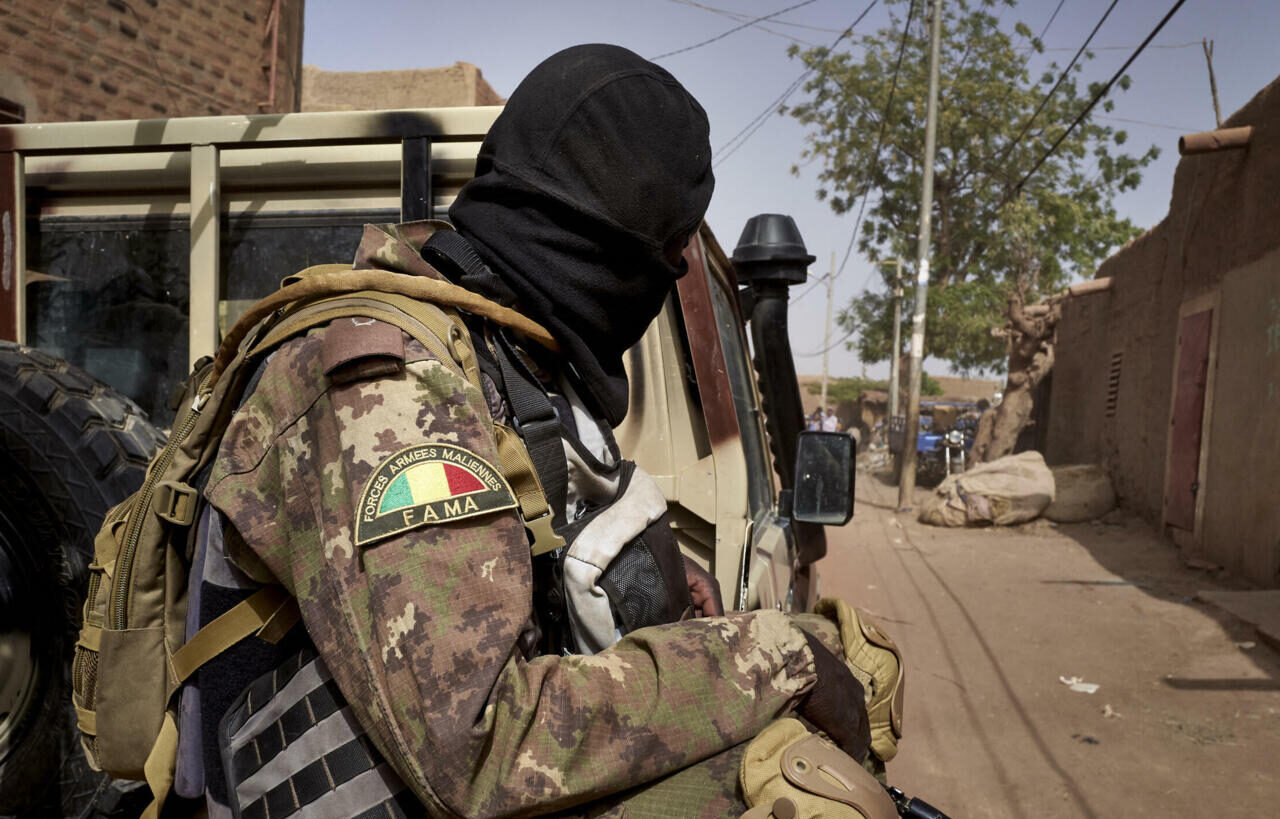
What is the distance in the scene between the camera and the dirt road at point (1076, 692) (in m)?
3.96

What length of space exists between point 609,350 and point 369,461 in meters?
0.51

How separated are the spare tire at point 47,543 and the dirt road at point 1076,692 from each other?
3487 mm

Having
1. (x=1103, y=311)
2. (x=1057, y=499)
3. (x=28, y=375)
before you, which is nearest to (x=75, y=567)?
(x=28, y=375)

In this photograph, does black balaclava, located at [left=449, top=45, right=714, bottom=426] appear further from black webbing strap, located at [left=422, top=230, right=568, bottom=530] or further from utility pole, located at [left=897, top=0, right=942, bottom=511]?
utility pole, located at [left=897, top=0, right=942, bottom=511]

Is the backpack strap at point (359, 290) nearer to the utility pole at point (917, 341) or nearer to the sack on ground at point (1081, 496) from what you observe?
the sack on ground at point (1081, 496)

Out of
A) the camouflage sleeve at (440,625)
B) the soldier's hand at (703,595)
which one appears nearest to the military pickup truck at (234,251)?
the soldier's hand at (703,595)

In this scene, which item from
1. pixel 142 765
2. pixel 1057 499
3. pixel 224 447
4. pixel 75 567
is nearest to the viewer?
pixel 224 447

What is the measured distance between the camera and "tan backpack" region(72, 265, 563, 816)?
38.9 inches

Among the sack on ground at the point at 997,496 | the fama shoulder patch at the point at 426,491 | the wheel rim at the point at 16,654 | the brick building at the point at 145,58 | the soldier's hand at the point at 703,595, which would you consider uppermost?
the brick building at the point at 145,58

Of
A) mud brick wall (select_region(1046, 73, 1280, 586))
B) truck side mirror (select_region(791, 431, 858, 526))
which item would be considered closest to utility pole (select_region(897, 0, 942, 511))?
mud brick wall (select_region(1046, 73, 1280, 586))

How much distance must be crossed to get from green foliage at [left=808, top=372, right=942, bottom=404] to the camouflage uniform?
41.2 m

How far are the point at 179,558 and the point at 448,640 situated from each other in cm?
46

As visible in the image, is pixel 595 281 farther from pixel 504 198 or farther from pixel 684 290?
pixel 684 290

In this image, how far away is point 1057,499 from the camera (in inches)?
421
